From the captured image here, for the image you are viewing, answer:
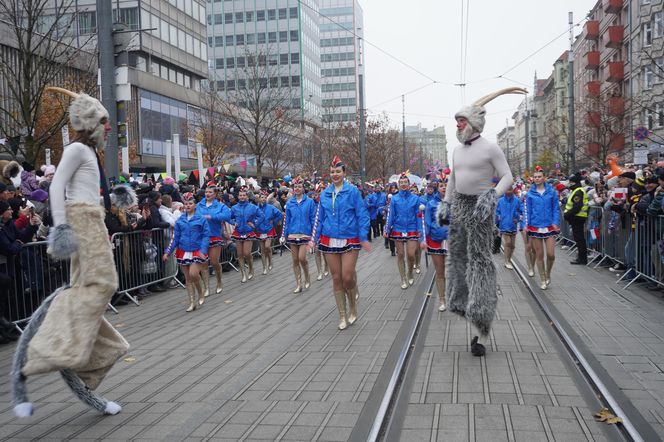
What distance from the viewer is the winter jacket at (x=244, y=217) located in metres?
13.8

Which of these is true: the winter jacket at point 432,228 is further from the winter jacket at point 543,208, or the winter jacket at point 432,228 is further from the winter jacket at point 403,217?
the winter jacket at point 543,208

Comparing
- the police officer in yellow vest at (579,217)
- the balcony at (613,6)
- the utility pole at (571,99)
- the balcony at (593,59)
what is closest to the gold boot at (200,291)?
the police officer in yellow vest at (579,217)

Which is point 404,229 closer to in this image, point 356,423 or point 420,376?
point 420,376

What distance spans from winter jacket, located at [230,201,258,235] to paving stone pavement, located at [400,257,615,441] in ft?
22.8

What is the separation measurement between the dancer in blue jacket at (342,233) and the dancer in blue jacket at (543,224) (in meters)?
4.21

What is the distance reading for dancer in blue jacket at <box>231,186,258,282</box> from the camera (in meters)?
13.7

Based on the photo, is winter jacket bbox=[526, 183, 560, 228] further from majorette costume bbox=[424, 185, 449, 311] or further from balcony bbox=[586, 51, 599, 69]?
balcony bbox=[586, 51, 599, 69]

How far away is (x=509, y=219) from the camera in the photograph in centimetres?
1368

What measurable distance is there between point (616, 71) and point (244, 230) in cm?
4159

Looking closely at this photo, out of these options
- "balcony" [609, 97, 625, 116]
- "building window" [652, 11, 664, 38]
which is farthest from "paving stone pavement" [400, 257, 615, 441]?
"building window" [652, 11, 664, 38]

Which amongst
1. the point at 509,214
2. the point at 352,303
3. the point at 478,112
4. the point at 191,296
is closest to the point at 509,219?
the point at 509,214

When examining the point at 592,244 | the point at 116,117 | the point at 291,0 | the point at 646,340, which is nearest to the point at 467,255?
the point at 646,340

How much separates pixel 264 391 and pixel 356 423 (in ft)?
3.67

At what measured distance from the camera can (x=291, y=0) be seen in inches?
3248
